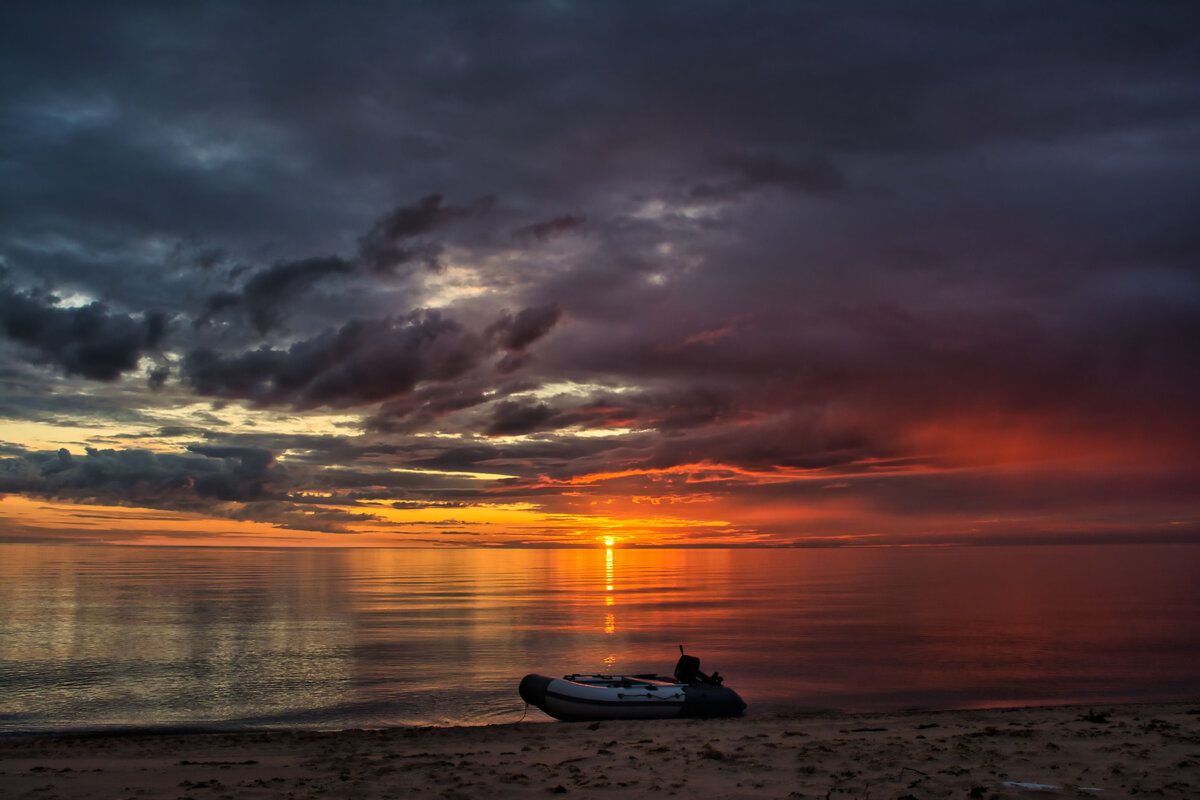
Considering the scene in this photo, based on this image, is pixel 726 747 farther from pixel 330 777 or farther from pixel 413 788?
pixel 330 777

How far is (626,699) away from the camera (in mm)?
27391

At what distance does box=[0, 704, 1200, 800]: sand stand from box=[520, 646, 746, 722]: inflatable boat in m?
4.54

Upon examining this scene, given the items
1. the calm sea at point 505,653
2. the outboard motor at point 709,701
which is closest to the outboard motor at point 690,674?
the outboard motor at point 709,701

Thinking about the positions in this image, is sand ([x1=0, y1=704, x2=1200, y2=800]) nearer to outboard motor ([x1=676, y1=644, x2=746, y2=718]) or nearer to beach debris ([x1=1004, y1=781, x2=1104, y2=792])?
beach debris ([x1=1004, y1=781, x2=1104, y2=792])

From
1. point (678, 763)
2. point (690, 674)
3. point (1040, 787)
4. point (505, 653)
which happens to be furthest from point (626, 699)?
point (505, 653)

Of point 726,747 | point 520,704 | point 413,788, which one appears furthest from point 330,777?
point 520,704

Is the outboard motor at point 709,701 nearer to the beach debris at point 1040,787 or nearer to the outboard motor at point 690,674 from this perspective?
the outboard motor at point 690,674

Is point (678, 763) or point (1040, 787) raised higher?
point (1040, 787)

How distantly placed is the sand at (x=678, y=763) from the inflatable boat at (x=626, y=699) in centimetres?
454

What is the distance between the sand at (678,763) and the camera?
1338 centimetres

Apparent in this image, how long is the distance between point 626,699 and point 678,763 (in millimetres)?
12008

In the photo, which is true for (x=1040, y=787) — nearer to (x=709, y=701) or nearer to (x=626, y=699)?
(x=709, y=701)

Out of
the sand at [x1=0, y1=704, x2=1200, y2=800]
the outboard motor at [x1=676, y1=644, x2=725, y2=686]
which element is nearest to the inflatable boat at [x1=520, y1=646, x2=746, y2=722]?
the outboard motor at [x1=676, y1=644, x2=725, y2=686]

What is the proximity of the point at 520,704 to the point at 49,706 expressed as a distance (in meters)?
19.9
